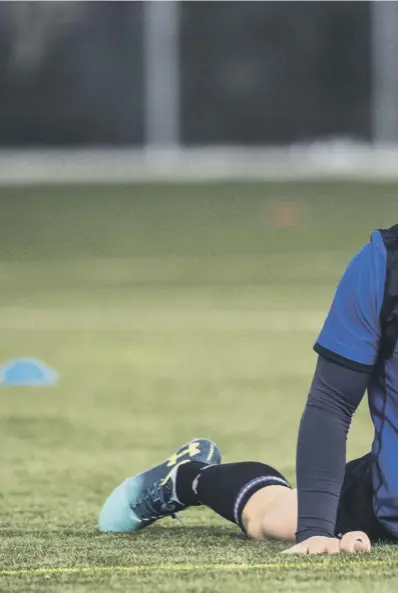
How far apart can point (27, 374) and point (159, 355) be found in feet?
3.82

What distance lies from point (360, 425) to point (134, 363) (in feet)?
7.86

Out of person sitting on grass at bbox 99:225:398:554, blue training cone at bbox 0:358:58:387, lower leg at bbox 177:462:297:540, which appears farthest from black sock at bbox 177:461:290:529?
blue training cone at bbox 0:358:58:387

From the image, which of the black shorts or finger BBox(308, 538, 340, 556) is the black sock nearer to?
the black shorts

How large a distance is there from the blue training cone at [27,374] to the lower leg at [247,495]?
377 cm

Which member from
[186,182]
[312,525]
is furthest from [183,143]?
[312,525]

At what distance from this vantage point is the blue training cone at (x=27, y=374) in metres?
7.32

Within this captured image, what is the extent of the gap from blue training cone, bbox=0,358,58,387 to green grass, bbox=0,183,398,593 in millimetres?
129

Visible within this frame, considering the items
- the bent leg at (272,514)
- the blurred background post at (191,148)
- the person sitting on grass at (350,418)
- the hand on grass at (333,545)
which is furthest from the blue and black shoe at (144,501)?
the blurred background post at (191,148)

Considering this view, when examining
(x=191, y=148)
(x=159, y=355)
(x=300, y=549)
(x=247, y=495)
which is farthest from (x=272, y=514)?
(x=191, y=148)

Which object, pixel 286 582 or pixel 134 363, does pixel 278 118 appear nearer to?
pixel 134 363

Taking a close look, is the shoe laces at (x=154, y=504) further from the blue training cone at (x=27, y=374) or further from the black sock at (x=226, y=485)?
the blue training cone at (x=27, y=374)

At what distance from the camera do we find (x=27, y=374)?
24.6 ft

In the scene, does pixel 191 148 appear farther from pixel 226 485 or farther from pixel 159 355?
pixel 226 485

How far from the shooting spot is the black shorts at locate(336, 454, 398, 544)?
3.24 m
